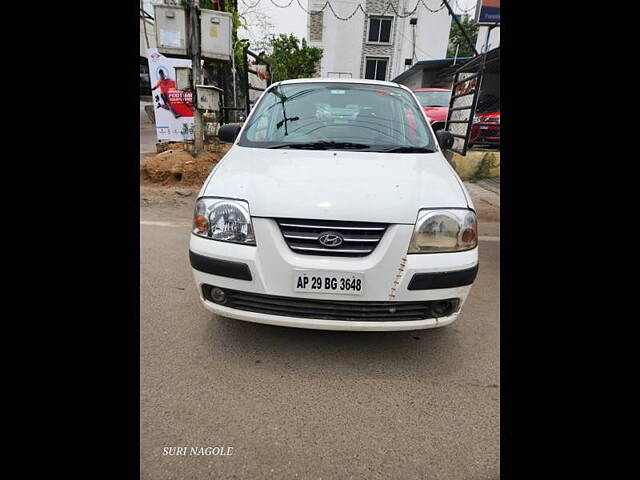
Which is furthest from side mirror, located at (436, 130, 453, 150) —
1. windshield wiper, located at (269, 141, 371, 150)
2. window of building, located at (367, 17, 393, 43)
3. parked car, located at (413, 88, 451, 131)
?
window of building, located at (367, 17, 393, 43)

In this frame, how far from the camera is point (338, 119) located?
8.93 ft

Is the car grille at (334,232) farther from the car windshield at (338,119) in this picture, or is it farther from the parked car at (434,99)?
the parked car at (434,99)

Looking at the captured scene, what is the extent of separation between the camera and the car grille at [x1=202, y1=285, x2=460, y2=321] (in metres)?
1.73

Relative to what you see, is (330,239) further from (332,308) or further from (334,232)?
(332,308)

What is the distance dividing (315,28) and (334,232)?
97.5ft

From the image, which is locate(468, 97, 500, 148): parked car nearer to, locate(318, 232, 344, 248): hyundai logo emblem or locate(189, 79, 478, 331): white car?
locate(189, 79, 478, 331): white car

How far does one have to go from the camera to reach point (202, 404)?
5.59 ft

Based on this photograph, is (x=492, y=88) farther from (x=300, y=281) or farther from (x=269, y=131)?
(x=300, y=281)

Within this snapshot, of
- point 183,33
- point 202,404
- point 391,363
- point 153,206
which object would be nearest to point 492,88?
point 183,33

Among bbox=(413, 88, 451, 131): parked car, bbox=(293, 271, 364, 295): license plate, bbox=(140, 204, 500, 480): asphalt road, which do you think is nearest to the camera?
bbox=(140, 204, 500, 480): asphalt road

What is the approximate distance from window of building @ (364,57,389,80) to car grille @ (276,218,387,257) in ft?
89.8
